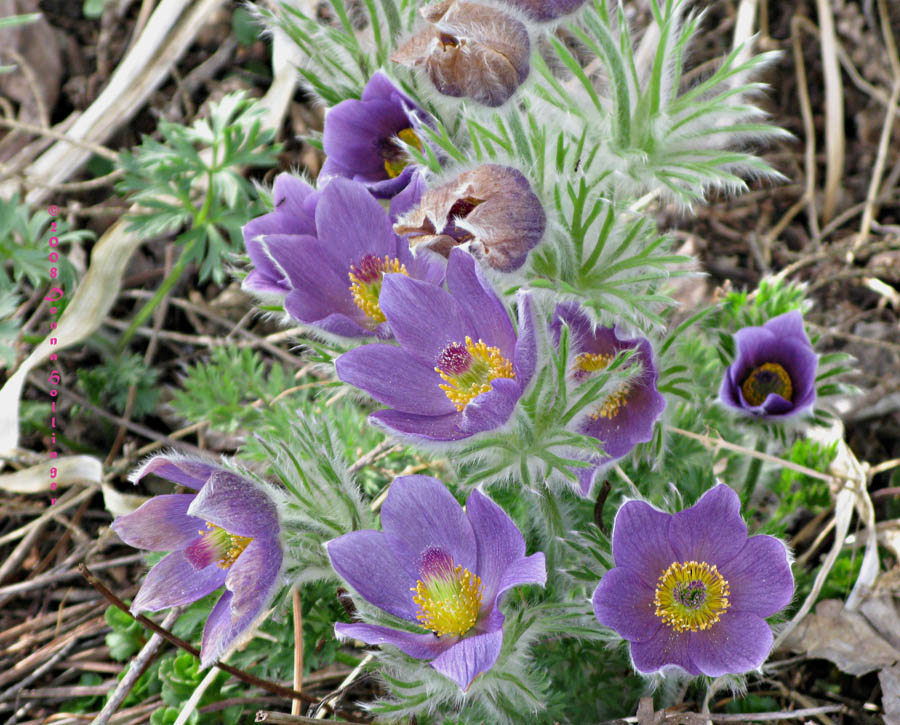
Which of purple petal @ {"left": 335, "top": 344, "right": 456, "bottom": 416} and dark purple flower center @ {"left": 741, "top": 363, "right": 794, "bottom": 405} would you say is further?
dark purple flower center @ {"left": 741, "top": 363, "right": 794, "bottom": 405}

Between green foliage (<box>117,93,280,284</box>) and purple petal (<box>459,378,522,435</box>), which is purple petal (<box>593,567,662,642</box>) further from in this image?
green foliage (<box>117,93,280,284</box>)

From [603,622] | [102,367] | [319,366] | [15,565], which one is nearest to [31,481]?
[15,565]

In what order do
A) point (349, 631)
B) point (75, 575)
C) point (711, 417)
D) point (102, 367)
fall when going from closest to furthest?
point (349, 631)
point (711, 417)
point (75, 575)
point (102, 367)

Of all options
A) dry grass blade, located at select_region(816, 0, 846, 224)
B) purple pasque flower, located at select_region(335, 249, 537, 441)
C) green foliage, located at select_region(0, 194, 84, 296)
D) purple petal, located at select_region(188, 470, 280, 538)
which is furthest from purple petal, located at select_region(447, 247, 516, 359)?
dry grass blade, located at select_region(816, 0, 846, 224)

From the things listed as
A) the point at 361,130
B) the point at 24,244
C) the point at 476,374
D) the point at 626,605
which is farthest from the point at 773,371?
the point at 24,244

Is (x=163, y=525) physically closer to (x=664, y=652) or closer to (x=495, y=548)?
(x=495, y=548)

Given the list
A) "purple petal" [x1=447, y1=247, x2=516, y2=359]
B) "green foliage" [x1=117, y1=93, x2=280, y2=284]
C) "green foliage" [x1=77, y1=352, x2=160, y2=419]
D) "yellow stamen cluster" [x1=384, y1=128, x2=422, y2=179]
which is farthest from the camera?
"green foliage" [x1=77, y1=352, x2=160, y2=419]

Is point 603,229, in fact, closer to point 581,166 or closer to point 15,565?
A: point 581,166

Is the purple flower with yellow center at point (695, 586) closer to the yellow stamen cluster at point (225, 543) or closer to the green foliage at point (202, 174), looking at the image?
the yellow stamen cluster at point (225, 543)

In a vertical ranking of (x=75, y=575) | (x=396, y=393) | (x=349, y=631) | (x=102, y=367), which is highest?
(x=396, y=393)
